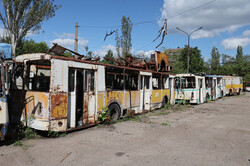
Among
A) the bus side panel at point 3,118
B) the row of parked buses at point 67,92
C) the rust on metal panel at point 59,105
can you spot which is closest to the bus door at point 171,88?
the row of parked buses at point 67,92

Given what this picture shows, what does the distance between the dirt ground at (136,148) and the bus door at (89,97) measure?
0.52 meters

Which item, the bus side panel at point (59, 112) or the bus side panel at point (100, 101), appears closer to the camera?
the bus side panel at point (59, 112)

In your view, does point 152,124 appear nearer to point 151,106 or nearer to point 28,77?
point 151,106

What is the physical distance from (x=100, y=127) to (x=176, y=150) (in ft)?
10.7

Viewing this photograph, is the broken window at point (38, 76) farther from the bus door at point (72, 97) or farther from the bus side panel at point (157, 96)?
the bus side panel at point (157, 96)

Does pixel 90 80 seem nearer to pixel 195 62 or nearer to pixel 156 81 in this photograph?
pixel 156 81

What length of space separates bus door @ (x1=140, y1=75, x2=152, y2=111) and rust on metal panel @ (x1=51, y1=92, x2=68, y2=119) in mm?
4979

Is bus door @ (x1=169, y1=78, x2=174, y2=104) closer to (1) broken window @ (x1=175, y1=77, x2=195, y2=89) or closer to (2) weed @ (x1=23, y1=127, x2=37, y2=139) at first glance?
(1) broken window @ (x1=175, y1=77, x2=195, y2=89)

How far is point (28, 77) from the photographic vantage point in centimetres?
642

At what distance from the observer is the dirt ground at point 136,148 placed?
4.30 m

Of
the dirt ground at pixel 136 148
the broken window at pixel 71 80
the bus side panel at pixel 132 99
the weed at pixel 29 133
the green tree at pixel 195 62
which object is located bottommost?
the dirt ground at pixel 136 148

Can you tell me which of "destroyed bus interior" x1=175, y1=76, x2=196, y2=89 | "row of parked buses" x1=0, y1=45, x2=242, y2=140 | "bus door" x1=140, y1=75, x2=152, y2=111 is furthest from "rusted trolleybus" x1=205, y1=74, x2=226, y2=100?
"row of parked buses" x1=0, y1=45, x2=242, y2=140

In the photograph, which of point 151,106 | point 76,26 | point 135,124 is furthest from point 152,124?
point 76,26

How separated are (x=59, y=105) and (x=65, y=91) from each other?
1.56 feet
